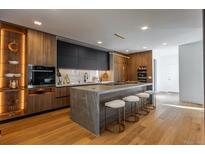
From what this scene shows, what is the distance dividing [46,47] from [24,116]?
7.46 feet

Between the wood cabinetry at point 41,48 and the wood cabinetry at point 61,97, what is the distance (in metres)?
1.00

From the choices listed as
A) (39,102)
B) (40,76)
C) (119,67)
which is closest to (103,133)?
(39,102)

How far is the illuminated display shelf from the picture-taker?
354 centimetres

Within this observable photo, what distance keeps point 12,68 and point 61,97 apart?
1800 millimetres

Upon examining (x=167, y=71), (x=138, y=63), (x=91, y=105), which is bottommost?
(x=91, y=105)

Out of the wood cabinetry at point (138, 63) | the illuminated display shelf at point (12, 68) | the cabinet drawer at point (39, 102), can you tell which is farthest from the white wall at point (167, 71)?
the illuminated display shelf at point (12, 68)

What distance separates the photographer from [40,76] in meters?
4.03

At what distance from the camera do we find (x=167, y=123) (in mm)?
3330

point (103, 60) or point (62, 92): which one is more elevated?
point (103, 60)

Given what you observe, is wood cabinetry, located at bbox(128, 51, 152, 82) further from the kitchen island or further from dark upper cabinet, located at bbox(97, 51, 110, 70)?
the kitchen island

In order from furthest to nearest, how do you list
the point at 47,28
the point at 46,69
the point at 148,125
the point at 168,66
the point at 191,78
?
the point at 168,66
the point at 191,78
the point at 46,69
the point at 47,28
the point at 148,125

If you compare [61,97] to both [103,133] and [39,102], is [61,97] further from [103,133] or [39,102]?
[103,133]

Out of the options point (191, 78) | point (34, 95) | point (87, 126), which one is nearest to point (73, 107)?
point (87, 126)
